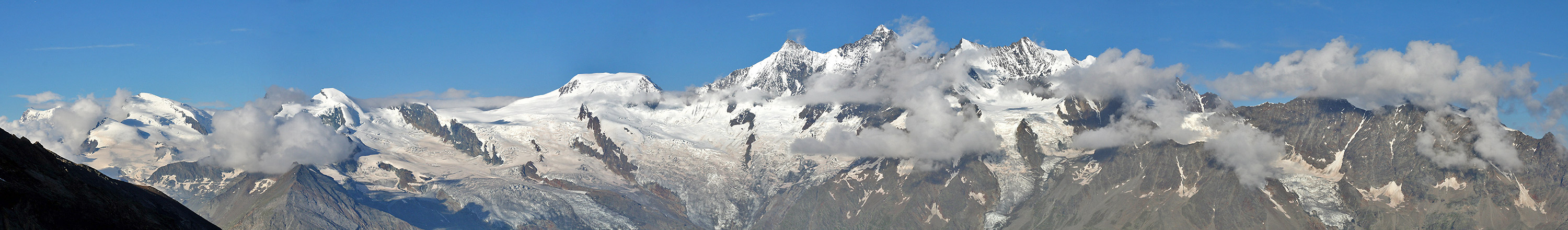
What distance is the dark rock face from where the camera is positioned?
11775 cm

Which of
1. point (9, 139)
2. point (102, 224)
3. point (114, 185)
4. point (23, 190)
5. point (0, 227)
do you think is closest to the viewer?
point (0, 227)

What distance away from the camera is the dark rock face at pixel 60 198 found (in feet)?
386

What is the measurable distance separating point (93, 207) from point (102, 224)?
140 inches

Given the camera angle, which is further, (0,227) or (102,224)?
(102,224)

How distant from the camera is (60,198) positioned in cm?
12712

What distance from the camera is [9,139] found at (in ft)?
454

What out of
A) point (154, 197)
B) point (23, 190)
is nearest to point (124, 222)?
point (23, 190)

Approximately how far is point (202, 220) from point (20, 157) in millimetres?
42901

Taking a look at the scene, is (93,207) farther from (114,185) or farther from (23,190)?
(114,185)

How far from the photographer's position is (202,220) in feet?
578

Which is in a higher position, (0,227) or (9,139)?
(9,139)

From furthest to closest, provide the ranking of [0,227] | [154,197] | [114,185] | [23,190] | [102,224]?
[154,197] < [114,185] < [102,224] < [23,190] < [0,227]

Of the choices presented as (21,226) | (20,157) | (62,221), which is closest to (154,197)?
(20,157)

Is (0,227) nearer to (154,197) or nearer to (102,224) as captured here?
(102,224)
